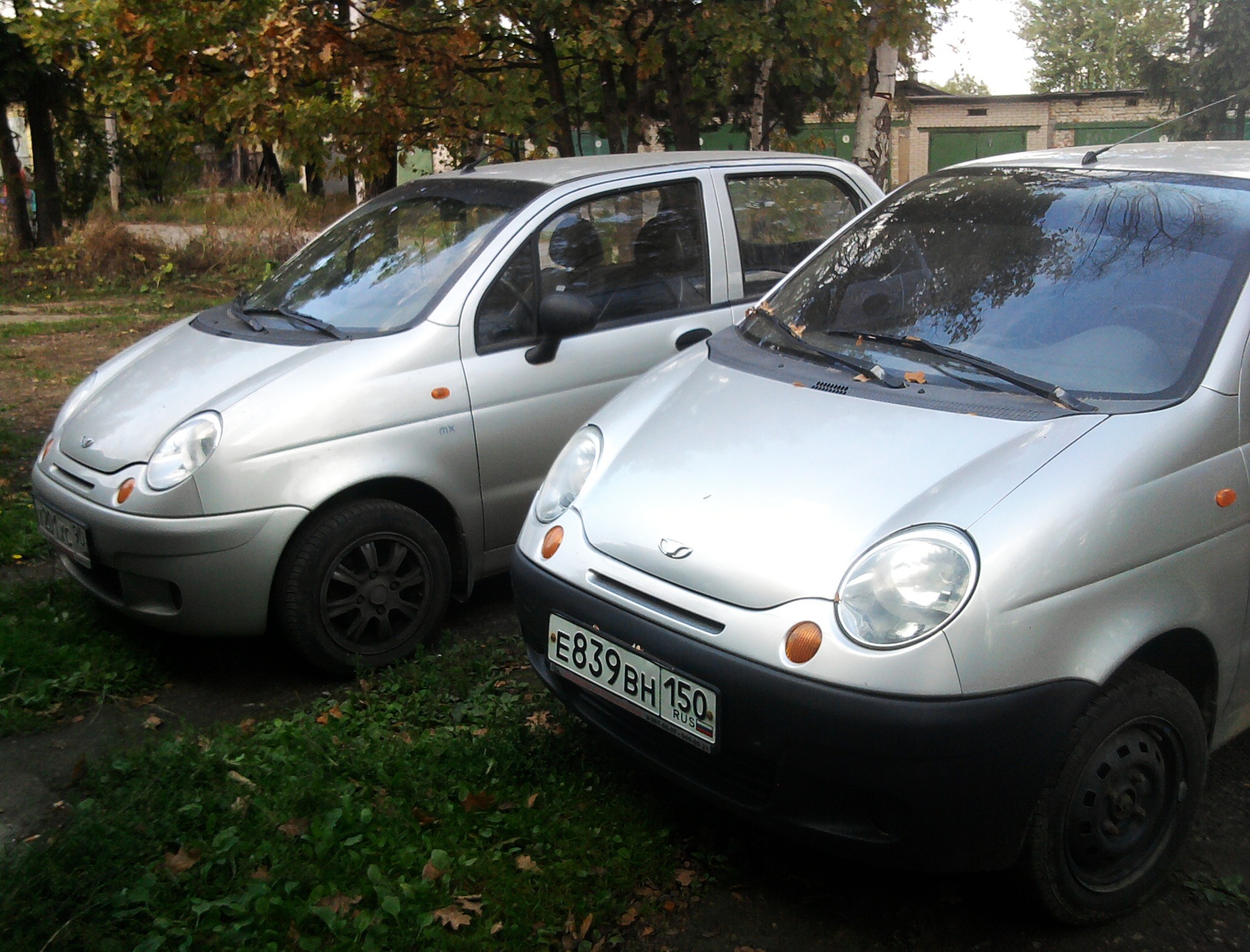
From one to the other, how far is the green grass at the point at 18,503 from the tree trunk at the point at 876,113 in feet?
21.3

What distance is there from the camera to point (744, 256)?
5199 millimetres

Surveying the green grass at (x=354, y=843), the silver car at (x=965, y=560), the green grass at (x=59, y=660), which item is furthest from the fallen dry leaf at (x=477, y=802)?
the green grass at (x=59, y=660)

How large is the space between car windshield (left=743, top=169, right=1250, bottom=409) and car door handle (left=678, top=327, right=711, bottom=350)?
0.91 m

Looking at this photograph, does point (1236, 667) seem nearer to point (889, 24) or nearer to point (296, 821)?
point (296, 821)

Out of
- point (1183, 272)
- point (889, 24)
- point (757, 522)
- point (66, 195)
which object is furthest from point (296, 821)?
point (66, 195)

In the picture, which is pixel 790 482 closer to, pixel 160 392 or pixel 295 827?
pixel 295 827

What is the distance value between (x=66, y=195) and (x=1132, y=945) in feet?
67.6

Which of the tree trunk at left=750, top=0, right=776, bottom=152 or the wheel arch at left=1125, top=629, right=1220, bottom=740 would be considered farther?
the tree trunk at left=750, top=0, right=776, bottom=152

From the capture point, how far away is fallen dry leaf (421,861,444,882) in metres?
2.94

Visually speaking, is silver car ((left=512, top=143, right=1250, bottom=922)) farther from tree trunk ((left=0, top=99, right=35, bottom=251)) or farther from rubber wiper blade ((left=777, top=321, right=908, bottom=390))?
tree trunk ((left=0, top=99, right=35, bottom=251))

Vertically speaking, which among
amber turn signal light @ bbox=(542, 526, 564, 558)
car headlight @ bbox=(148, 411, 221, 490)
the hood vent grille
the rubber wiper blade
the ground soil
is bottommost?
the ground soil

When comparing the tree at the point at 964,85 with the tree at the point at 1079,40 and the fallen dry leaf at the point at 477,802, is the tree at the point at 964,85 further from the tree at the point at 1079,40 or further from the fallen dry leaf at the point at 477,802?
the fallen dry leaf at the point at 477,802

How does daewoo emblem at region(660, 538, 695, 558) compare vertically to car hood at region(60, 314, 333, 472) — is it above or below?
below

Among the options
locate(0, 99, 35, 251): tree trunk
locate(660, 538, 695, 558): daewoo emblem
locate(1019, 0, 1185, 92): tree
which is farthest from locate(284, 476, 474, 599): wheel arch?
locate(1019, 0, 1185, 92): tree
